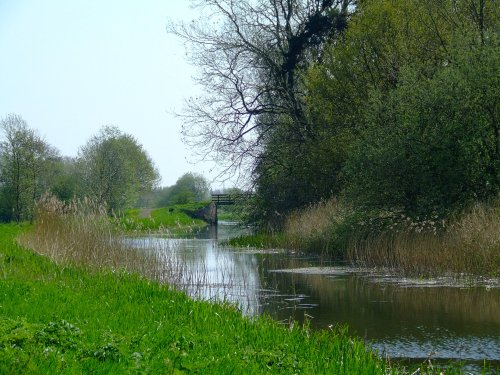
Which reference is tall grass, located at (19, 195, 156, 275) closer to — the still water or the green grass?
the still water

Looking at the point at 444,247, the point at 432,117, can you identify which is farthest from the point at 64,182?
the point at 444,247

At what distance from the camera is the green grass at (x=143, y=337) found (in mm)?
6367

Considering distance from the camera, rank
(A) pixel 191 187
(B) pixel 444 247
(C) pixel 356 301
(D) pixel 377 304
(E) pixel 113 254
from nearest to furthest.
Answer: (D) pixel 377 304 → (C) pixel 356 301 → (E) pixel 113 254 → (B) pixel 444 247 → (A) pixel 191 187

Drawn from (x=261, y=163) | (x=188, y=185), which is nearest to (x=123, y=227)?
(x=261, y=163)

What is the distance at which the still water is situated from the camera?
34.7ft

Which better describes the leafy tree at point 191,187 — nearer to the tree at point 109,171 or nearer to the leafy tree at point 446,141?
the tree at point 109,171

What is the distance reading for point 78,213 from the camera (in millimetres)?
18969

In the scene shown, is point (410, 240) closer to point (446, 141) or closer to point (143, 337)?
point (446, 141)

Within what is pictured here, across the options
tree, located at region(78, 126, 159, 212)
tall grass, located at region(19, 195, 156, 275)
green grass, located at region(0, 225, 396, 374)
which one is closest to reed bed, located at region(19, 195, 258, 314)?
tall grass, located at region(19, 195, 156, 275)

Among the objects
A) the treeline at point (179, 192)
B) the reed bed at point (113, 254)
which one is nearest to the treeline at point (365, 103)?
the reed bed at point (113, 254)

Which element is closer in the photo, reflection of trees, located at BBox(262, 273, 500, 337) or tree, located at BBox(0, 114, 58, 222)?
reflection of trees, located at BBox(262, 273, 500, 337)

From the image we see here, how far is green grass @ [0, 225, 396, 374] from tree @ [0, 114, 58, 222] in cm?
4771

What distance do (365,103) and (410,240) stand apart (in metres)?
6.35

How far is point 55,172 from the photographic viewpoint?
6788 cm
